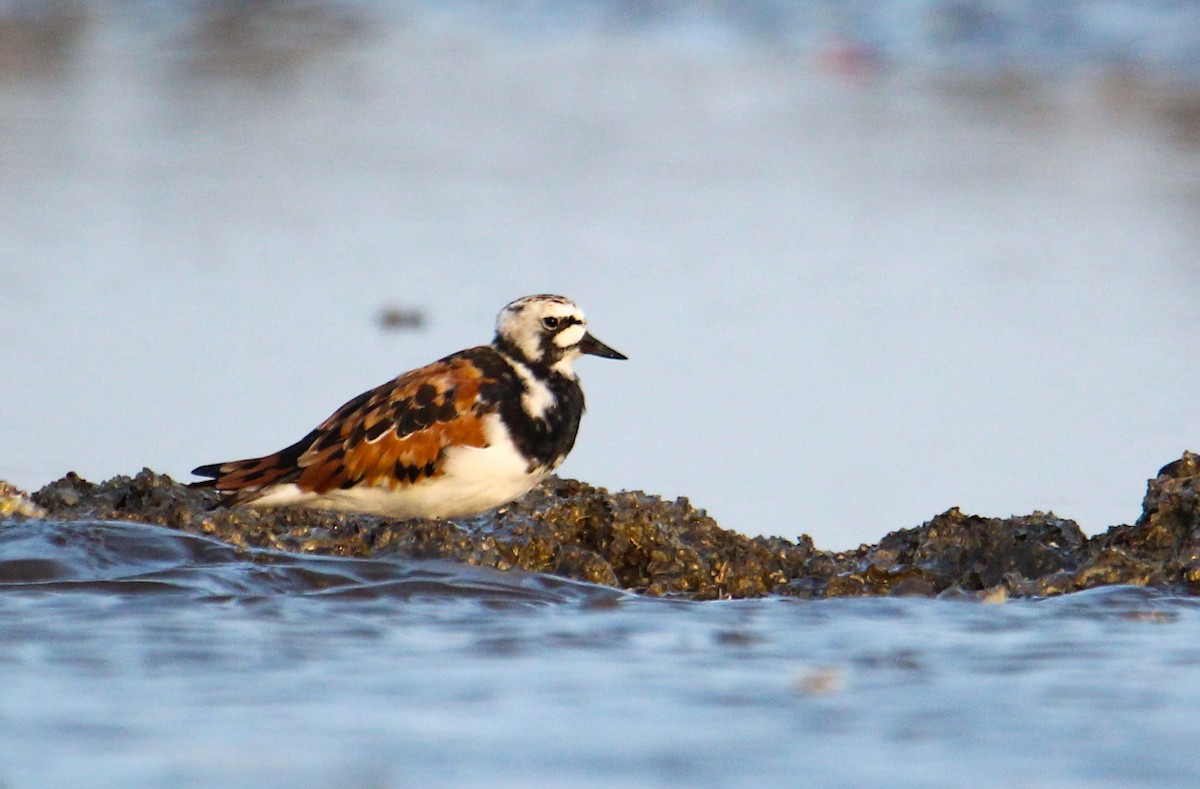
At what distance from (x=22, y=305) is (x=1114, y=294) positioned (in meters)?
4.47

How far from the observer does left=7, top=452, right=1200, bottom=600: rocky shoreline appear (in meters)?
4.41

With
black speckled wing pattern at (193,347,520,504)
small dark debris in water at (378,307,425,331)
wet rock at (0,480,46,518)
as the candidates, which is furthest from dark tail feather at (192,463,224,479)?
small dark debris in water at (378,307,425,331)

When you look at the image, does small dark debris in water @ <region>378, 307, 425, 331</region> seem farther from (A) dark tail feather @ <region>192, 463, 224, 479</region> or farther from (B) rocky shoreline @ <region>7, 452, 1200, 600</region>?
(B) rocky shoreline @ <region>7, 452, 1200, 600</region>

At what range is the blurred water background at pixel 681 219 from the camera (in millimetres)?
6504

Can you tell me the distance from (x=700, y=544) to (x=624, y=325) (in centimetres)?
296

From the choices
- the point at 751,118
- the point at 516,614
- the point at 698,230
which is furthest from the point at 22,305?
the point at 751,118

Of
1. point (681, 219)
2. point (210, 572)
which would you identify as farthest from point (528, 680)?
point (681, 219)

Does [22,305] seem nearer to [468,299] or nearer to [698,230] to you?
[468,299]

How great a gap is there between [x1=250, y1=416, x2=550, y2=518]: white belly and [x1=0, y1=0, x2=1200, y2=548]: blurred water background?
108 cm

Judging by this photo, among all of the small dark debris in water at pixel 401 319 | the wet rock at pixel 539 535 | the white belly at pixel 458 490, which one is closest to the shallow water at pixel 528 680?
the wet rock at pixel 539 535

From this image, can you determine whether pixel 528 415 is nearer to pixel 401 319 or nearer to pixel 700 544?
pixel 700 544

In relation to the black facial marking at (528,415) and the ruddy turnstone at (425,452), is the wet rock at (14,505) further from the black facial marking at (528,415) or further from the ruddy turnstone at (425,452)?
the black facial marking at (528,415)

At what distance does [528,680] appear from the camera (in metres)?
3.45

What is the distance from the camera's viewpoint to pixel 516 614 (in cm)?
402
